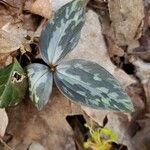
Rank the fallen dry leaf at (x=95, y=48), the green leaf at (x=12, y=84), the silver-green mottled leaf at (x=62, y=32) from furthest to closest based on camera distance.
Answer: the fallen dry leaf at (x=95, y=48)
the silver-green mottled leaf at (x=62, y=32)
the green leaf at (x=12, y=84)

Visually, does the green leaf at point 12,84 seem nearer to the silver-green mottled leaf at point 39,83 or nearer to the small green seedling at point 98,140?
the silver-green mottled leaf at point 39,83

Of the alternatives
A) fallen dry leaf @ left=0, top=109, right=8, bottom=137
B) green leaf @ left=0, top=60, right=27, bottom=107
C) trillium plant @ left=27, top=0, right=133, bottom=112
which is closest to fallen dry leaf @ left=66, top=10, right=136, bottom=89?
trillium plant @ left=27, top=0, right=133, bottom=112

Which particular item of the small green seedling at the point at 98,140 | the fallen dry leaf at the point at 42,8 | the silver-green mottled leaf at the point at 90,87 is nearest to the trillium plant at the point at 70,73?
the silver-green mottled leaf at the point at 90,87

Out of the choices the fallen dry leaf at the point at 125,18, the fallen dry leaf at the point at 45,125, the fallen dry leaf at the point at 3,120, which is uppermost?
the fallen dry leaf at the point at 125,18

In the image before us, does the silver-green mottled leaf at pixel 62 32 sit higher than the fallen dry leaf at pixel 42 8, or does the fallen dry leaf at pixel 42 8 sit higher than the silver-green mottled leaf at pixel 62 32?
the fallen dry leaf at pixel 42 8

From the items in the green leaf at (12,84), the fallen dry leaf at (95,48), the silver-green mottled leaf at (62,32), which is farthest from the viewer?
the fallen dry leaf at (95,48)

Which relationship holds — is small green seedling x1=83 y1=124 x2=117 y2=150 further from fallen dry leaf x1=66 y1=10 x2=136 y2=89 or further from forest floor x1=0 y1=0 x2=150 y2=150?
fallen dry leaf x1=66 y1=10 x2=136 y2=89

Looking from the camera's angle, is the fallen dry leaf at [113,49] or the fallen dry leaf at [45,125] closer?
the fallen dry leaf at [45,125]
